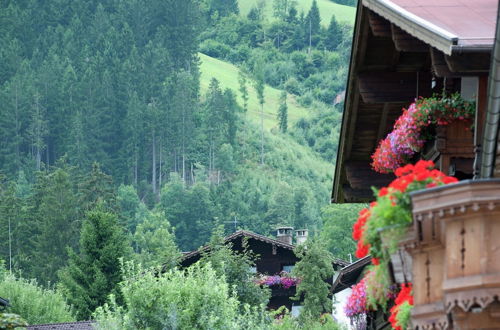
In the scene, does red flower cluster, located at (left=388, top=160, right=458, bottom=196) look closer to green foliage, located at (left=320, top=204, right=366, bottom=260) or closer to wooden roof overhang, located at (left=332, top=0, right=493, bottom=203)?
wooden roof overhang, located at (left=332, top=0, right=493, bottom=203)

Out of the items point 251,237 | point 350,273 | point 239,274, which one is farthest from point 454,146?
point 251,237

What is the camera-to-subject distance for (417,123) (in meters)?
15.0

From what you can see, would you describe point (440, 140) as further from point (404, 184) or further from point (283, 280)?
point (283, 280)

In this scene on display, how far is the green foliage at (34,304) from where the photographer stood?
69.9 metres

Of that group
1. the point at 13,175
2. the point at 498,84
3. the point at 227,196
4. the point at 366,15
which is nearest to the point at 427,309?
the point at 498,84

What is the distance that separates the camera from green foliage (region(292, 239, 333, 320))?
180ft

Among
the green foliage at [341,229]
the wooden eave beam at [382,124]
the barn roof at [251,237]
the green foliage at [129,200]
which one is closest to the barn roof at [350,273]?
the barn roof at [251,237]

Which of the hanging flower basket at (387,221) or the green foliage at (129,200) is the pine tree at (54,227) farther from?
the hanging flower basket at (387,221)

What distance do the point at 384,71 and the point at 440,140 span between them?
2.07 metres

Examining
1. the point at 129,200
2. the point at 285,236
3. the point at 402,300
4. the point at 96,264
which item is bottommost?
the point at 129,200

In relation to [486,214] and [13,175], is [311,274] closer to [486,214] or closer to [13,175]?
[486,214]

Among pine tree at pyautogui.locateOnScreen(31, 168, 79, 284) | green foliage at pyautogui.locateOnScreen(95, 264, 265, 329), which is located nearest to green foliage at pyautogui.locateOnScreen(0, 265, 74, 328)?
green foliage at pyautogui.locateOnScreen(95, 264, 265, 329)

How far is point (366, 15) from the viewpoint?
1572cm

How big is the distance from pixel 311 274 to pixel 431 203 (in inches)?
1829
